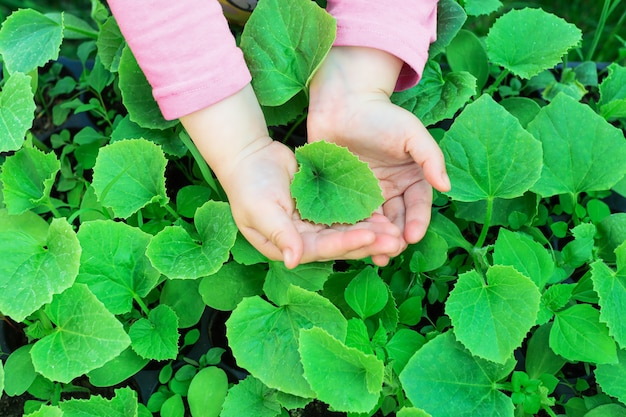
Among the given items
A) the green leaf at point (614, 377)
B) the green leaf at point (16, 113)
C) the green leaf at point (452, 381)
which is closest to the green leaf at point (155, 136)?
the green leaf at point (16, 113)

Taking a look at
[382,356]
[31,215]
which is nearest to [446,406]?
[382,356]

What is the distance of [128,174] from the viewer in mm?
576

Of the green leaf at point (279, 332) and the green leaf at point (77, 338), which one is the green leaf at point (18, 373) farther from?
the green leaf at point (279, 332)

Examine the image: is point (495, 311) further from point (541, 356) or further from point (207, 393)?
point (207, 393)

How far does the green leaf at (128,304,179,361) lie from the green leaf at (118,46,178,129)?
0.20m

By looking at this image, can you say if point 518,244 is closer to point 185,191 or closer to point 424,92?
point 424,92

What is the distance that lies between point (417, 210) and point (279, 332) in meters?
0.17

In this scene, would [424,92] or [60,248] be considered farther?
[424,92]

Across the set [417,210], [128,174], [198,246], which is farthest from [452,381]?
[128,174]

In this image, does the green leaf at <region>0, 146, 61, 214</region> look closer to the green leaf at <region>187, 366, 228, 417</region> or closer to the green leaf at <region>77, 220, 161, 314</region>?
the green leaf at <region>77, 220, 161, 314</region>

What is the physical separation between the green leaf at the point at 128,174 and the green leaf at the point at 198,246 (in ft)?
0.14

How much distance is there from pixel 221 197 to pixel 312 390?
247mm

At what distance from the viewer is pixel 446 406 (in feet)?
1.66

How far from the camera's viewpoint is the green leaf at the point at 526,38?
0.62 m
